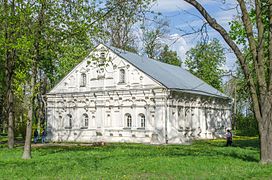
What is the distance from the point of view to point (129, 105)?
3819 centimetres

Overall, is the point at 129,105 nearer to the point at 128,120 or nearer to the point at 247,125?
the point at 128,120

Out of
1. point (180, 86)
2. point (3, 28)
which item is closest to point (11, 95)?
point (3, 28)

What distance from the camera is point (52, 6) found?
20.1 meters

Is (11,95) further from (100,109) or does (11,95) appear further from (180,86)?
(180,86)

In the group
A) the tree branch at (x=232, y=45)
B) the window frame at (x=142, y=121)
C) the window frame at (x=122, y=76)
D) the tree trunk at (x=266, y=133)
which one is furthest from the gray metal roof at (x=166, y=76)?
the tree trunk at (x=266, y=133)

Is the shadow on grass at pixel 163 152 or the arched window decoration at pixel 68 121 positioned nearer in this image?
the shadow on grass at pixel 163 152

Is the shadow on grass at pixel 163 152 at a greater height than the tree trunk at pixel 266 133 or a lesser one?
lesser

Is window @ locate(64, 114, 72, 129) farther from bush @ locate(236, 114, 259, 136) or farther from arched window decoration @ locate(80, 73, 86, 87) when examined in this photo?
bush @ locate(236, 114, 259, 136)

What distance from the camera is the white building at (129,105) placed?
36.3 meters

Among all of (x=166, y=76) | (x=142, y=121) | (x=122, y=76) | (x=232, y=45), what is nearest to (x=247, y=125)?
(x=166, y=76)

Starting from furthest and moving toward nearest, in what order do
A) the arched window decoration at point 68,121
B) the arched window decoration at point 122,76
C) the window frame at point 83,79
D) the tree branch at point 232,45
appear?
1. the arched window decoration at point 68,121
2. the window frame at point 83,79
3. the arched window decoration at point 122,76
4. the tree branch at point 232,45

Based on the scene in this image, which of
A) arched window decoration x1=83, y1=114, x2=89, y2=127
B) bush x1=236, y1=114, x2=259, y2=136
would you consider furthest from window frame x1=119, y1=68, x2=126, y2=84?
bush x1=236, y1=114, x2=259, y2=136

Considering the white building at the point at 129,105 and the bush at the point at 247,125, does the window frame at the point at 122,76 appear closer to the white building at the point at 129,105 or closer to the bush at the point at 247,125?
the white building at the point at 129,105

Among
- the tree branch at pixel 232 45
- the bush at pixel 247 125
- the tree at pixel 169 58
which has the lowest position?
the bush at pixel 247 125
